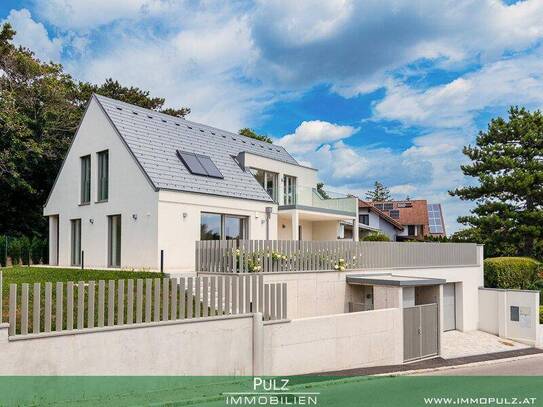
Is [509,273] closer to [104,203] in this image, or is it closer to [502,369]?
[502,369]

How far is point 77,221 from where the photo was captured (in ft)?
77.0

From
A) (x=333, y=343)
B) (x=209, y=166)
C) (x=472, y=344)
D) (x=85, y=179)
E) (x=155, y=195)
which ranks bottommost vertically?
(x=472, y=344)

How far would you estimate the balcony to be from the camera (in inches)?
1008

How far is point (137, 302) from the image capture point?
372 inches

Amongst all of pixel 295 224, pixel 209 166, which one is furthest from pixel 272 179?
pixel 209 166

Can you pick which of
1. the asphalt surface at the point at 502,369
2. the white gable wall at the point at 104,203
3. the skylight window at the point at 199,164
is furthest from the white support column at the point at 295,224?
the asphalt surface at the point at 502,369

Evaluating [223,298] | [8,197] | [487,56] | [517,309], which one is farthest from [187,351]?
[8,197]

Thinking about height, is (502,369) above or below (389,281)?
below

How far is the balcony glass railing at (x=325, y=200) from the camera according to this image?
26.0 m

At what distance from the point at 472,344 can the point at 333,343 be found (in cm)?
972

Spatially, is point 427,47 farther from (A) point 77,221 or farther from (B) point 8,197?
(B) point 8,197

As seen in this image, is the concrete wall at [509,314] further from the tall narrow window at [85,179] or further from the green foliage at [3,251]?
the green foliage at [3,251]

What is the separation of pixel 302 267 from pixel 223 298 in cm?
626

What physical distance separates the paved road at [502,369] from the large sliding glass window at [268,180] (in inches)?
495
